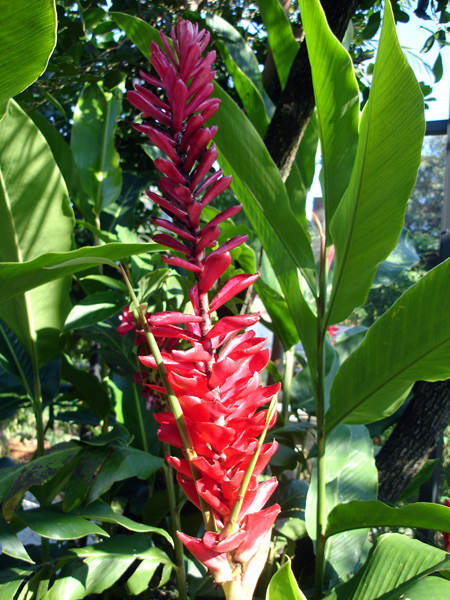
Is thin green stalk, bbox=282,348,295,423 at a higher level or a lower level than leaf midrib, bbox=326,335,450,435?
lower

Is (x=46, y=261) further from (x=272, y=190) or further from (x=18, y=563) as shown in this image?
(x=18, y=563)

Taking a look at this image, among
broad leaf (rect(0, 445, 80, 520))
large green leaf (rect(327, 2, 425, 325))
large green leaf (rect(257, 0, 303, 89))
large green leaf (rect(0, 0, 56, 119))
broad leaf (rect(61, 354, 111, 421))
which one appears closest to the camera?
large green leaf (rect(0, 0, 56, 119))

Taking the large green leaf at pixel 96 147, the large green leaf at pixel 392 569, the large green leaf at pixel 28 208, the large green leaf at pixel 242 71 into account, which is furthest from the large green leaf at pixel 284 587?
the large green leaf at pixel 96 147

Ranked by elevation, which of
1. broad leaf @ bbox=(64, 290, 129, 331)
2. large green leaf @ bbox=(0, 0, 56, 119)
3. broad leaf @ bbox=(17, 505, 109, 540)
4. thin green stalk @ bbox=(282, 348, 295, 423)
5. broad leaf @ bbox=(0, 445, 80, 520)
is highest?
large green leaf @ bbox=(0, 0, 56, 119)

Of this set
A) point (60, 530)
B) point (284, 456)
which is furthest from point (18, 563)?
point (284, 456)

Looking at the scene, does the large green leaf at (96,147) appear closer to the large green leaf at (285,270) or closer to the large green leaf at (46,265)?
the large green leaf at (285,270)

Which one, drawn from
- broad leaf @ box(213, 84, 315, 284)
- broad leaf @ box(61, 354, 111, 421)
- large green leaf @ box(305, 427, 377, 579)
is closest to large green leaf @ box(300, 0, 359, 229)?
broad leaf @ box(213, 84, 315, 284)

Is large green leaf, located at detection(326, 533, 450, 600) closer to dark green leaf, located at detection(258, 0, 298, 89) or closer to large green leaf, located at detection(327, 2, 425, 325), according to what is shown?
large green leaf, located at detection(327, 2, 425, 325)

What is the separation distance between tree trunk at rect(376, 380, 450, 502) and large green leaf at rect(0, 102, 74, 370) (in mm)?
1046

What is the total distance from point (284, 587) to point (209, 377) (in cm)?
21

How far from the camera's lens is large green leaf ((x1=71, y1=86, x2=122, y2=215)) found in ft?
4.27

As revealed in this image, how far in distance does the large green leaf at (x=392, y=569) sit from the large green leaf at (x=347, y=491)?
6.6 inches

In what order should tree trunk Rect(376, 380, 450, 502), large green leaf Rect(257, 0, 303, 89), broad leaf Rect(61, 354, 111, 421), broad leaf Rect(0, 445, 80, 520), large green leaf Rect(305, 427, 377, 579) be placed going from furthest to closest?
1. tree trunk Rect(376, 380, 450, 502)
2. broad leaf Rect(61, 354, 111, 421)
3. large green leaf Rect(257, 0, 303, 89)
4. large green leaf Rect(305, 427, 377, 579)
5. broad leaf Rect(0, 445, 80, 520)

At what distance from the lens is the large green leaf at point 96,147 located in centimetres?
130
